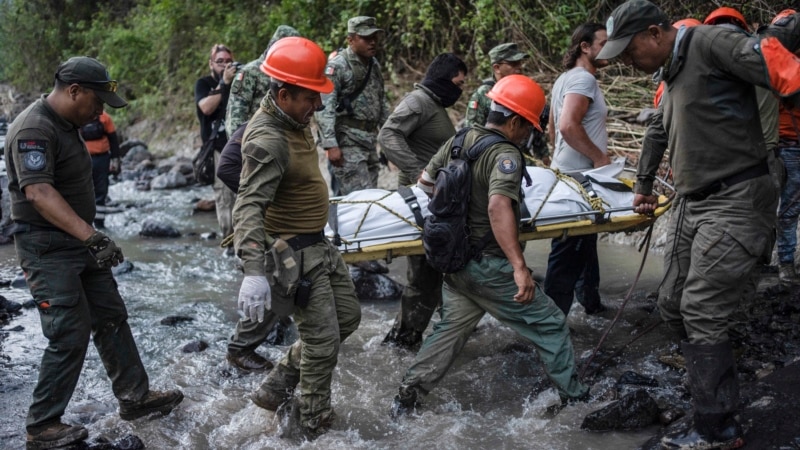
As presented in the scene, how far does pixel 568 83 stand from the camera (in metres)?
5.44

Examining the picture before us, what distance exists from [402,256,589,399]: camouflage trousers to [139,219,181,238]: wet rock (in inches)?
276

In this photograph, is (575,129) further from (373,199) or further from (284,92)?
(284,92)

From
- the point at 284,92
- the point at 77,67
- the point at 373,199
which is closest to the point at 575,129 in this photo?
the point at 373,199

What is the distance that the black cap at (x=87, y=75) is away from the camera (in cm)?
414

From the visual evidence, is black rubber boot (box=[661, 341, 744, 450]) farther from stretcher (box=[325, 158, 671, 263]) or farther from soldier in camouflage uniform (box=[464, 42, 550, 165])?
soldier in camouflage uniform (box=[464, 42, 550, 165])

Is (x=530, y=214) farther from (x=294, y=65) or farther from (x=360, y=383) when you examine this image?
(x=294, y=65)

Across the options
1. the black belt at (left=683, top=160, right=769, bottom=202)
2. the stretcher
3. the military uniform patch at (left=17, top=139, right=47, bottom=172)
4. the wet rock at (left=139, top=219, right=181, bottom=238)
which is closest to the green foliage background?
the wet rock at (left=139, top=219, right=181, bottom=238)

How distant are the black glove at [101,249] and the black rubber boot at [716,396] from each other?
9.88ft

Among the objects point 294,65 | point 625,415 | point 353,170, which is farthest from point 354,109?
point 625,415

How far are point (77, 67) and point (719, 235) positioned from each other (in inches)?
134

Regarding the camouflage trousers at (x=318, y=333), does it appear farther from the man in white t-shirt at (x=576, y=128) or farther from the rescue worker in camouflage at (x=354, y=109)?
the rescue worker in camouflage at (x=354, y=109)

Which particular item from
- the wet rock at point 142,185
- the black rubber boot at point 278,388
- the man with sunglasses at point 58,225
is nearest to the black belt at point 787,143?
the black rubber boot at point 278,388

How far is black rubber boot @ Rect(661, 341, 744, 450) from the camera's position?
366 cm

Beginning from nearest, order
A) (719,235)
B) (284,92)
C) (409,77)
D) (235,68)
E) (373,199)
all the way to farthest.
A: (719,235) → (284,92) → (373,199) → (235,68) → (409,77)
